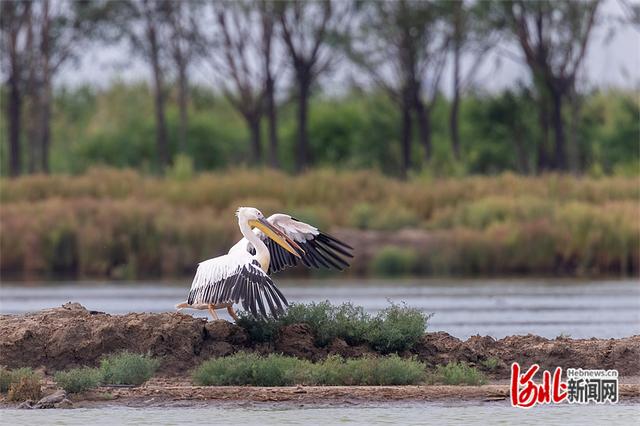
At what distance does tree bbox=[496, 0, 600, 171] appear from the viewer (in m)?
41.3

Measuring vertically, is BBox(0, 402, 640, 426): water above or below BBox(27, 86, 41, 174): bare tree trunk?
below

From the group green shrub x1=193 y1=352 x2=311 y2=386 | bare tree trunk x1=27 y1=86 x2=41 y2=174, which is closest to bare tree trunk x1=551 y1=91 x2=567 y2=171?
bare tree trunk x1=27 y1=86 x2=41 y2=174

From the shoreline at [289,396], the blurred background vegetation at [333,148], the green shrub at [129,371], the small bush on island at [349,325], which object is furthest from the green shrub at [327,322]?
the blurred background vegetation at [333,148]

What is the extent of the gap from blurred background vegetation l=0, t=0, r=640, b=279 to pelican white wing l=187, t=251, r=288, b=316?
1527 centimetres

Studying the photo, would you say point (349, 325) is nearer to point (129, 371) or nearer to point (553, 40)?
point (129, 371)

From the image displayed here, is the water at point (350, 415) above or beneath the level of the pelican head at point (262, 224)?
beneath

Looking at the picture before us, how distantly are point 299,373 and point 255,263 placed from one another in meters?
0.99

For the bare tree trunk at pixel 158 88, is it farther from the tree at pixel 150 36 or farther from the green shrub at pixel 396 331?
the green shrub at pixel 396 331

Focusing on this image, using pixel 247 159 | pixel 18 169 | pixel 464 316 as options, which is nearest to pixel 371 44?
pixel 247 159

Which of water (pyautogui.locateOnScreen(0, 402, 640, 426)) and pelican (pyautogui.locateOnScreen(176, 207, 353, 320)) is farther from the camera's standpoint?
pelican (pyautogui.locateOnScreen(176, 207, 353, 320))

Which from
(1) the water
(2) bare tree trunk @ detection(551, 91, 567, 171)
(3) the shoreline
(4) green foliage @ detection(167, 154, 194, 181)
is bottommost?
(1) the water

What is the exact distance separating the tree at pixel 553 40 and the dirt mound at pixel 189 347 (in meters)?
29.1

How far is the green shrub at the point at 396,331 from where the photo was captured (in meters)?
12.9

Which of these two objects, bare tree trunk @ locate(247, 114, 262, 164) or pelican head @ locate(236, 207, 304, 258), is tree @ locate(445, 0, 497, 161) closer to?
bare tree trunk @ locate(247, 114, 262, 164)
